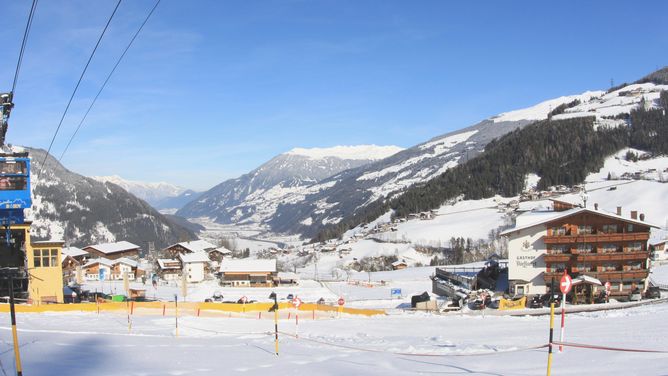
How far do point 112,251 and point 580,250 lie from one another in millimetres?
90438

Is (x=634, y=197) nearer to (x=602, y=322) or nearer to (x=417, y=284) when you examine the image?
(x=417, y=284)

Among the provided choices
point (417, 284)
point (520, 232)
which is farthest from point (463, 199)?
point (520, 232)

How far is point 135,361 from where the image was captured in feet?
47.1

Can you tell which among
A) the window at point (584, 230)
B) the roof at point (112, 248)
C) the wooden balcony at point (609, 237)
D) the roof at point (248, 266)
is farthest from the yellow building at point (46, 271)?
the roof at point (112, 248)

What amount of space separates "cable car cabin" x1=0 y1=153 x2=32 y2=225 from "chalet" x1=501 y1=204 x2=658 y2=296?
39.7m

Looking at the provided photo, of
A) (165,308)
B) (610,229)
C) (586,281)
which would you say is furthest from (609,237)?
(165,308)

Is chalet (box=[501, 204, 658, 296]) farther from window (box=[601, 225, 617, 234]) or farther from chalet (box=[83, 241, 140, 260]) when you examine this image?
chalet (box=[83, 241, 140, 260])

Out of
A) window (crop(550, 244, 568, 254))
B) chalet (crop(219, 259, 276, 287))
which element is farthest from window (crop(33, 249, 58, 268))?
chalet (crop(219, 259, 276, 287))

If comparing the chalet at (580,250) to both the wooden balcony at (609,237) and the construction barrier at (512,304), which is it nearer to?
the wooden balcony at (609,237)

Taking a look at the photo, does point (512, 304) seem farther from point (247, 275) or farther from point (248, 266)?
point (248, 266)

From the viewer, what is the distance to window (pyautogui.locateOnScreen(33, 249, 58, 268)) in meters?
42.9

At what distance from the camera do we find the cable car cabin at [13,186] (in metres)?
22.1

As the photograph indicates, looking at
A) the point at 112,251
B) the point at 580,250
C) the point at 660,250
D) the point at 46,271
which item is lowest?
the point at 660,250

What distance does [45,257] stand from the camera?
43.3 metres
